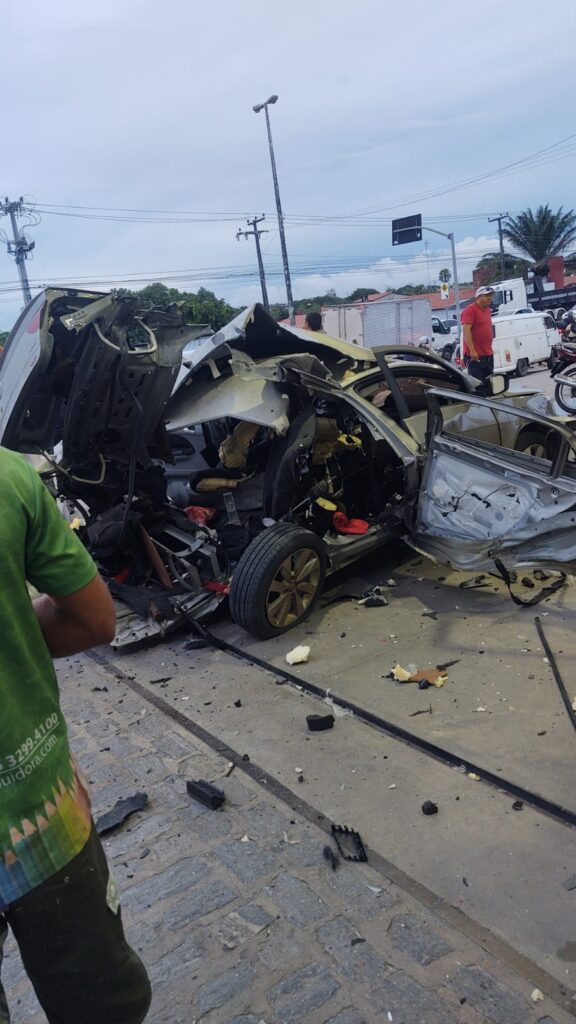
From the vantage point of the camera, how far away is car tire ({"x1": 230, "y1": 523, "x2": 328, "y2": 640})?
15.3 ft

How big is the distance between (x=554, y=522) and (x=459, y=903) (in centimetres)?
250

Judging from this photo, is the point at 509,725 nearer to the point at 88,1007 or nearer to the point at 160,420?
the point at 88,1007

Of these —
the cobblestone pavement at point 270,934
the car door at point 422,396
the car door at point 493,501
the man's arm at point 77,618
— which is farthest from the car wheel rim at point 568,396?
the man's arm at point 77,618

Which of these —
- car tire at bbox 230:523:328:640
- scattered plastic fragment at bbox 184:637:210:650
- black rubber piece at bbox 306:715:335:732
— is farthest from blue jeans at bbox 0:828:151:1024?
scattered plastic fragment at bbox 184:637:210:650

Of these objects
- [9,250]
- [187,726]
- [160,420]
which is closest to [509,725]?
[187,726]

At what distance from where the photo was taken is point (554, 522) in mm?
4270

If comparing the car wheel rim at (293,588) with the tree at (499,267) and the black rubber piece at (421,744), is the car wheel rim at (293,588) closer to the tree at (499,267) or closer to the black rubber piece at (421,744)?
the black rubber piece at (421,744)

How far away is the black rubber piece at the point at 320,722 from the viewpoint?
3.62m

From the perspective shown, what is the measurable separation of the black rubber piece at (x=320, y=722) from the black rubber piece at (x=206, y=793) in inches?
24.6

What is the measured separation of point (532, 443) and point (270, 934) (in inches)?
191

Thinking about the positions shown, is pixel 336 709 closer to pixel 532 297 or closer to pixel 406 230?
pixel 406 230

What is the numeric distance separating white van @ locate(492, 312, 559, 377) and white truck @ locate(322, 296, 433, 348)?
2.70 m

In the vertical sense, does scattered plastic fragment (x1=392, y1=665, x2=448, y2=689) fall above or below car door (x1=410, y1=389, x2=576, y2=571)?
below

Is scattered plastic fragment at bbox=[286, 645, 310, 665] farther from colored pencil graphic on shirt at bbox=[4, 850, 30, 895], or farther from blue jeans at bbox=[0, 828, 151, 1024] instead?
colored pencil graphic on shirt at bbox=[4, 850, 30, 895]
